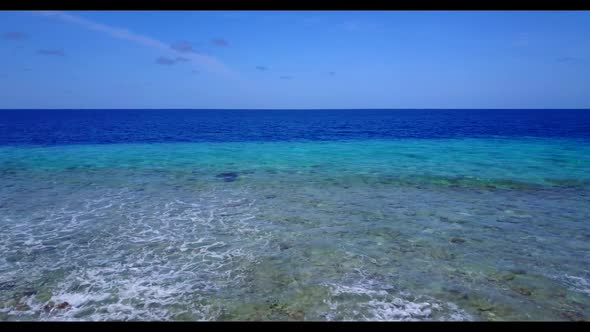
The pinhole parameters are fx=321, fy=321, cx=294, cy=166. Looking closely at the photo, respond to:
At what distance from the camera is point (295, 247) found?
9859mm

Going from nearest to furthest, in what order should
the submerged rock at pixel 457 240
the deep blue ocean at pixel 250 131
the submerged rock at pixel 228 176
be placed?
1. the submerged rock at pixel 457 240
2. the submerged rock at pixel 228 176
3. the deep blue ocean at pixel 250 131

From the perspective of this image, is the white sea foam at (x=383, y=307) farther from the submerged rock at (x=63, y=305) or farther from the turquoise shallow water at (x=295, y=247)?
the submerged rock at (x=63, y=305)

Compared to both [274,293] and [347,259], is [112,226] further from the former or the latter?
[347,259]

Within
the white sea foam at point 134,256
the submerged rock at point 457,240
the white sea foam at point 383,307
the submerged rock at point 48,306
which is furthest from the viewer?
the submerged rock at point 457,240

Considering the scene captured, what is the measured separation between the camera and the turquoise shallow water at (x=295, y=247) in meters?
6.94

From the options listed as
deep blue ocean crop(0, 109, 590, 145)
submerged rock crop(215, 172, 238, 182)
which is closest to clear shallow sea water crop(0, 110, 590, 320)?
submerged rock crop(215, 172, 238, 182)

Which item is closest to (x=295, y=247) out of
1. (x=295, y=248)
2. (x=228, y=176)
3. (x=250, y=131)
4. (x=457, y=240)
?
(x=295, y=248)

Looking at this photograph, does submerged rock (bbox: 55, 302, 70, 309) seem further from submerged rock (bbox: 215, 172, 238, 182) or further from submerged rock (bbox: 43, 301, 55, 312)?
submerged rock (bbox: 215, 172, 238, 182)

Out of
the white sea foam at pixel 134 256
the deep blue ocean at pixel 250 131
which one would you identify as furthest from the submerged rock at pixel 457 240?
the deep blue ocean at pixel 250 131

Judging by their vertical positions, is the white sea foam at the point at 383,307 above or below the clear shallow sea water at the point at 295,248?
below

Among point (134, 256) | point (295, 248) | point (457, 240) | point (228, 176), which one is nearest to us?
point (134, 256)

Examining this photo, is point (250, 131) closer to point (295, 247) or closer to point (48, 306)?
point (295, 247)

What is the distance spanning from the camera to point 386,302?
278 inches

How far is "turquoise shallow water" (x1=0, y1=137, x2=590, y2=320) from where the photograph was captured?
6.94m
